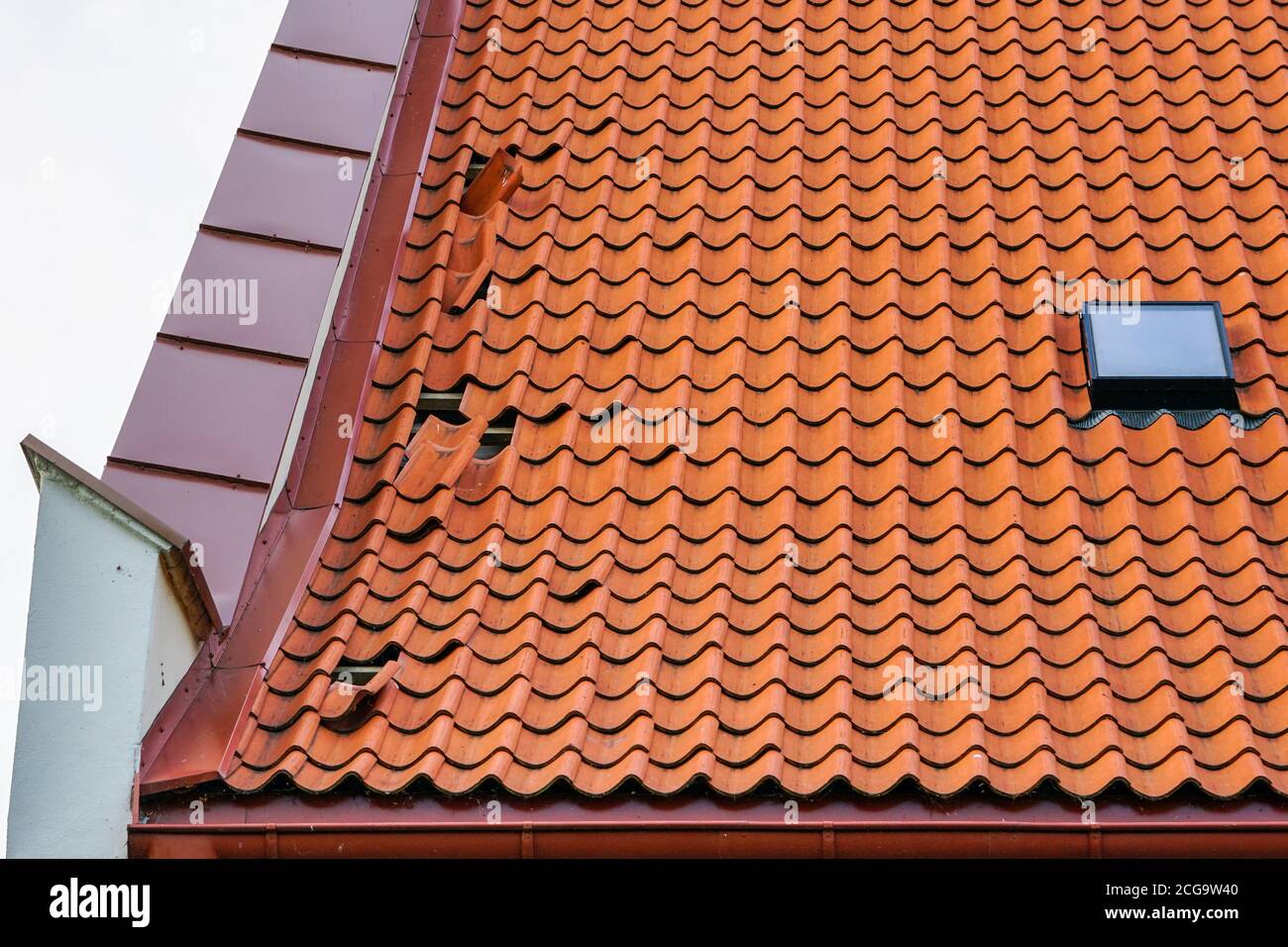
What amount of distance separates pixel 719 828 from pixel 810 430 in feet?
5.90

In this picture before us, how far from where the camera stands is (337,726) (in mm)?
5055

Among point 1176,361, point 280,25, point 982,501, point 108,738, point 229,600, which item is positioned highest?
point 280,25

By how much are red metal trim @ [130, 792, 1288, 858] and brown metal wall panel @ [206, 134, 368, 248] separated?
2291 mm

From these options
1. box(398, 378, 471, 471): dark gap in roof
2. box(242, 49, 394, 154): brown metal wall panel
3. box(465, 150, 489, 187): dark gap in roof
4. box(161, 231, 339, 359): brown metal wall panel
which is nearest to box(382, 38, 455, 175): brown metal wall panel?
box(465, 150, 489, 187): dark gap in roof

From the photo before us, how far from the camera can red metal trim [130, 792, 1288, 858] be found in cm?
453

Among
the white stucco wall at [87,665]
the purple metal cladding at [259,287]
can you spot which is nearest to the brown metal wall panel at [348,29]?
the purple metal cladding at [259,287]

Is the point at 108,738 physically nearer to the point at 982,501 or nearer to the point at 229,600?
the point at 229,600

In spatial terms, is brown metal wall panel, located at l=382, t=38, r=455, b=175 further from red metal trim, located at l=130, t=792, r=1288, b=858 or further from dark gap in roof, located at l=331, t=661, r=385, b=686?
red metal trim, located at l=130, t=792, r=1288, b=858

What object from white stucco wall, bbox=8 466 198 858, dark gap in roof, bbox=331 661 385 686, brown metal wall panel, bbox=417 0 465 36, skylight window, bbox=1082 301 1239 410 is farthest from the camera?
brown metal wall panel, bbox=417 0 465 36

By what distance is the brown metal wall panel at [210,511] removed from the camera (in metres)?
5.39
